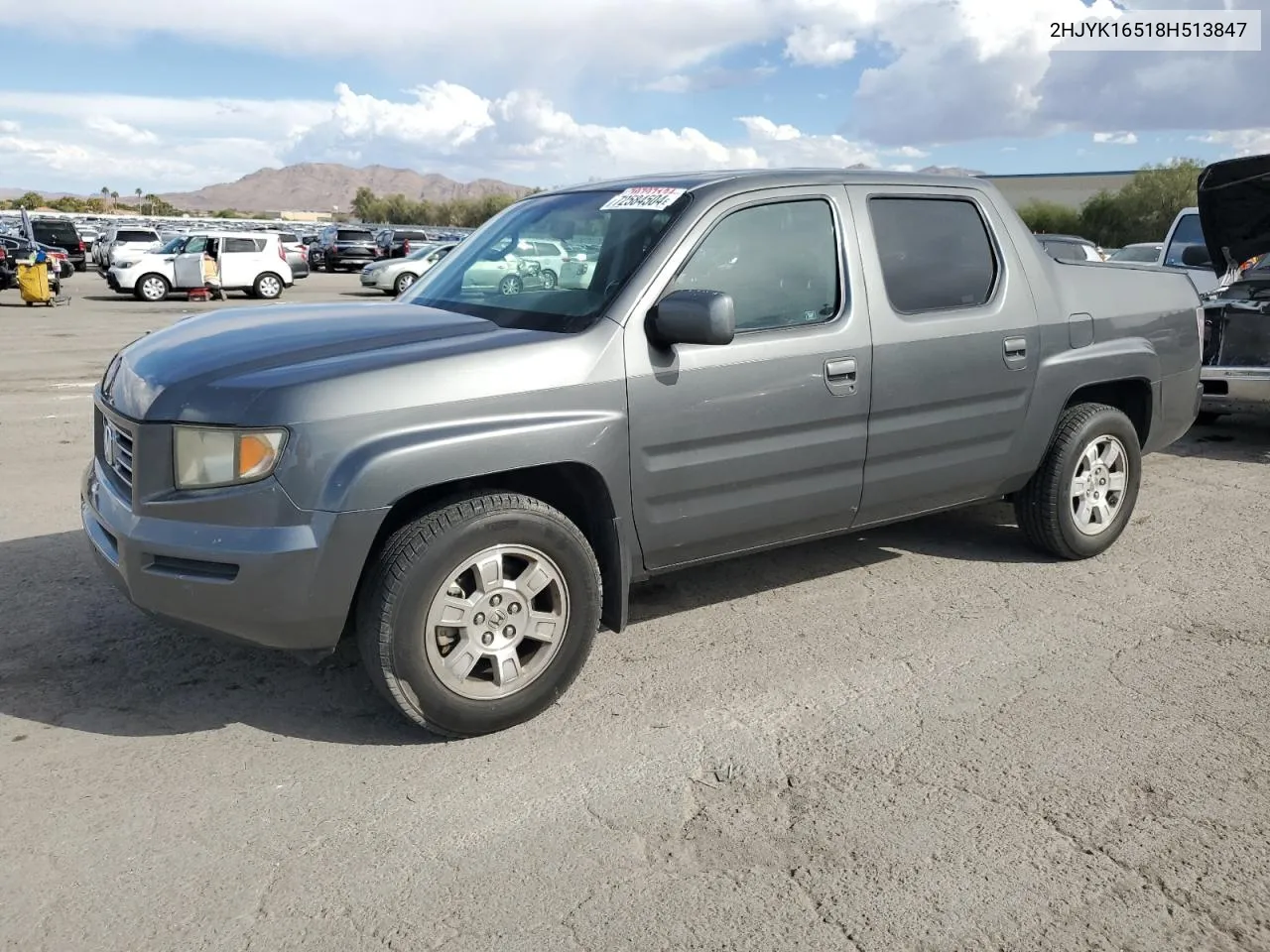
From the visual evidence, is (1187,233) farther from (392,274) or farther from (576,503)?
(392,274)

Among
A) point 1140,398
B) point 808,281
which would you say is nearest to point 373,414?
point 808,281

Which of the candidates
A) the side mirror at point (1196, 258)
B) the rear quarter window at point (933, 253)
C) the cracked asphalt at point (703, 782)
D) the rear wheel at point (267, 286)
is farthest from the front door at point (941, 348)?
the rear wheel at point (267, 286)

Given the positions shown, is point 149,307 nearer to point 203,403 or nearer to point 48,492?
point 48,492

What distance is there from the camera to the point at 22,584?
489 cm

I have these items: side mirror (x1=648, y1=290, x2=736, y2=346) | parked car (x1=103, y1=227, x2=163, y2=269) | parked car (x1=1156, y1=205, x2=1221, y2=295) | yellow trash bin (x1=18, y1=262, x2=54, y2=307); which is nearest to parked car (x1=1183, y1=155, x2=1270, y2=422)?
parked car (x1=1156, y1=205, x2=1221, y2=295)

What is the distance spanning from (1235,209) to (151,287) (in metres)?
23.4

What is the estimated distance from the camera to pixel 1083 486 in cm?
532

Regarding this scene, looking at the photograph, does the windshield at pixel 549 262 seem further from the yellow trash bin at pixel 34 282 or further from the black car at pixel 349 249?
the black car at pixel 349 249

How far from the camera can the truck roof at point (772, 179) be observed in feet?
13.8

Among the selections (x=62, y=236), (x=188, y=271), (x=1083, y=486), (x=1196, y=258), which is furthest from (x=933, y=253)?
(x=62, y=236)

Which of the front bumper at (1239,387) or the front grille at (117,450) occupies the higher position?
the front grille at (117,450)

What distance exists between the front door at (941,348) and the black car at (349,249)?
36.2 m

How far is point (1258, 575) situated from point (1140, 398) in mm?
1047

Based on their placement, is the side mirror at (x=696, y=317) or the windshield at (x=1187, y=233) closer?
the side mirror at (x=696, y=317)
